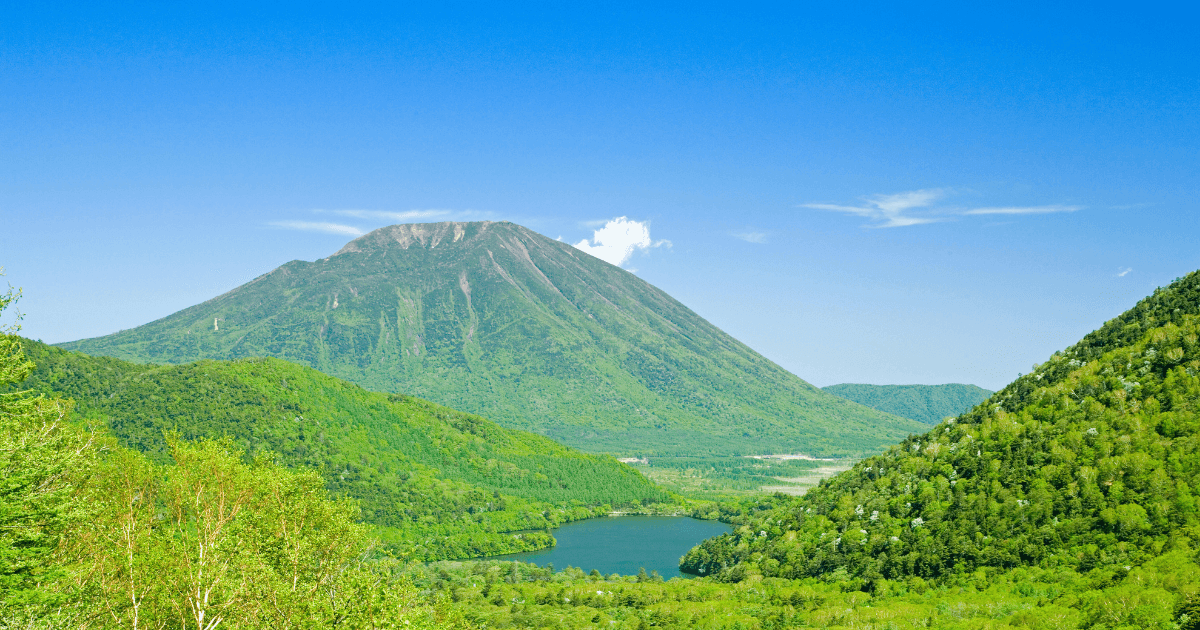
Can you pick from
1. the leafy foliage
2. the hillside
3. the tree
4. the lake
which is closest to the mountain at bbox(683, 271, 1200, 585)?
the leafy foliage

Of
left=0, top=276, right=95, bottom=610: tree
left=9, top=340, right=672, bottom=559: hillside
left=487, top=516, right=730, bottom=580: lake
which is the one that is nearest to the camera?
left=0, top=276, right=95, bottom=610: tree

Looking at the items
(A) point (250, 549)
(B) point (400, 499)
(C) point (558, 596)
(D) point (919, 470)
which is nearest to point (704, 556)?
(C) point (558, 596)

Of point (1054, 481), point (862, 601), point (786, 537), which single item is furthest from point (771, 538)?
point (1054, 481)

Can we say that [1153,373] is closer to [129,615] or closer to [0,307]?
[129,615]

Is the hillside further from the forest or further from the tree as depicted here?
the tree

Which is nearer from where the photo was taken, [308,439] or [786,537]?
[786,537]

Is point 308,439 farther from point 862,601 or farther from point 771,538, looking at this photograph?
point 862,601

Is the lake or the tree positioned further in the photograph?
the lake
